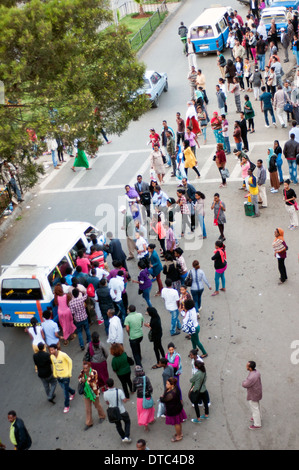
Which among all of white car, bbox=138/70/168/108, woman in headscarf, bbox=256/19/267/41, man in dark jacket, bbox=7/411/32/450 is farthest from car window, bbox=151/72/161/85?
man in dark jacket, bbox=7/411/32/450

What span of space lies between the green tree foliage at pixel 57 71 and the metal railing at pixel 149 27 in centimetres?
1648

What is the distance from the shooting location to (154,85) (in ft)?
86.7

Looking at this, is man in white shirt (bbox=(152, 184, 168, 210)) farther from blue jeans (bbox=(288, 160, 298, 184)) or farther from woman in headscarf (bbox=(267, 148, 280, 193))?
blue jeans (bbox=(288, 160, 298, 184))

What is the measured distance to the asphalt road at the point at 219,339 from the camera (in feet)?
35.3

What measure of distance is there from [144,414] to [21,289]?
14.1 ft

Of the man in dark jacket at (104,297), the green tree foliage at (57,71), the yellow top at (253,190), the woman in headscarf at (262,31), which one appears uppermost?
the green tree foliage at (57,71)

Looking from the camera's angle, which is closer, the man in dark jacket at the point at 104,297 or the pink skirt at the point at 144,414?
the pink skirt at the point at 144,414

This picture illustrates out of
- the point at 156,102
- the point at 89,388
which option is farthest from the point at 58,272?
the point at 156,102

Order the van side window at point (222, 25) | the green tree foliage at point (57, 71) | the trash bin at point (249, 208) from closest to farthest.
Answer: the green tree foliage at point (57, 71) → the trash bin at point (249, 208) → the van side window at point (222, 25)

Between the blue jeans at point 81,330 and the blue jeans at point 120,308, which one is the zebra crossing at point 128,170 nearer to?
the blue jeans at point 120,308

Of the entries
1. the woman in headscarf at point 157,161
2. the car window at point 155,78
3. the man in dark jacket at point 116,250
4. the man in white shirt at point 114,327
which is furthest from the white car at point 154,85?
the man in white shirt at point 114,327

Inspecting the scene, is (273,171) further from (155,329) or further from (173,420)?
(173,420)

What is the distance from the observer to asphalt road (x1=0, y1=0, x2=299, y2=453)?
10.8 m

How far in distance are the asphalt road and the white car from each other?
5352 millimetres
